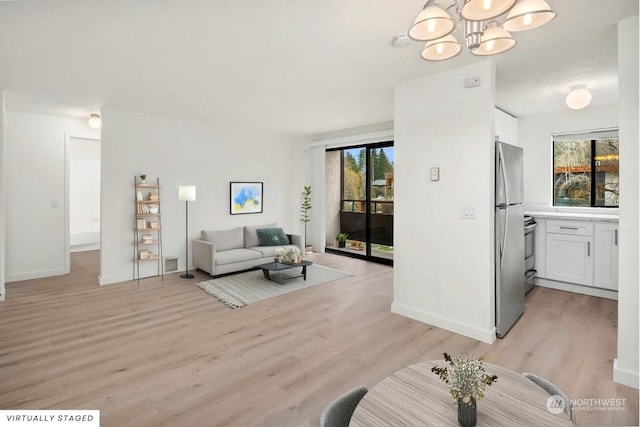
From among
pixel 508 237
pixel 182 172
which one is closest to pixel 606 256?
pixel 508 237

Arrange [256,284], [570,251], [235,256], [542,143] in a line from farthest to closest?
1. [235,256]
2. [542,143]
3. [256,284]
4. [570,251]

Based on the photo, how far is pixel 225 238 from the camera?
6035mm

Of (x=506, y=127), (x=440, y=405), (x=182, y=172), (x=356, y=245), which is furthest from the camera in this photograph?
(x=356, y=245)

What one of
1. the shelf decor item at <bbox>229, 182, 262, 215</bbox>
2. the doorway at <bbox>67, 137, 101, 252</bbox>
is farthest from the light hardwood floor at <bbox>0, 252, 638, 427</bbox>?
the doorway at <bbox>67, 137, 101, 252</bbox>

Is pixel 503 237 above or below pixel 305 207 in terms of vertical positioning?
below

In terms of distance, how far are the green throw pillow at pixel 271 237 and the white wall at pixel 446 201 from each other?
3083 mm

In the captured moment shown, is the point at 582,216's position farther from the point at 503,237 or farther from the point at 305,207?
the point at 305,207

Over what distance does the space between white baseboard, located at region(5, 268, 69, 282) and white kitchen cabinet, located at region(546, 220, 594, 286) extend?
25.0 ft

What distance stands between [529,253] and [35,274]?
7515 millimetres

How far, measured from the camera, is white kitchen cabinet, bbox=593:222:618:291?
13.6 ft

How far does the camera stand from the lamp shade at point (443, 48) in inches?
73.6

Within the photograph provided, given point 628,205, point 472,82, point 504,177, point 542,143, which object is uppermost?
point 472,82

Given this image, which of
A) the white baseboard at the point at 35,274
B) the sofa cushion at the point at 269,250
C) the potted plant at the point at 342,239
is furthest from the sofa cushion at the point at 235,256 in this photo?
the white baseboard at the point at 35,274

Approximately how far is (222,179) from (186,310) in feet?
9.93
